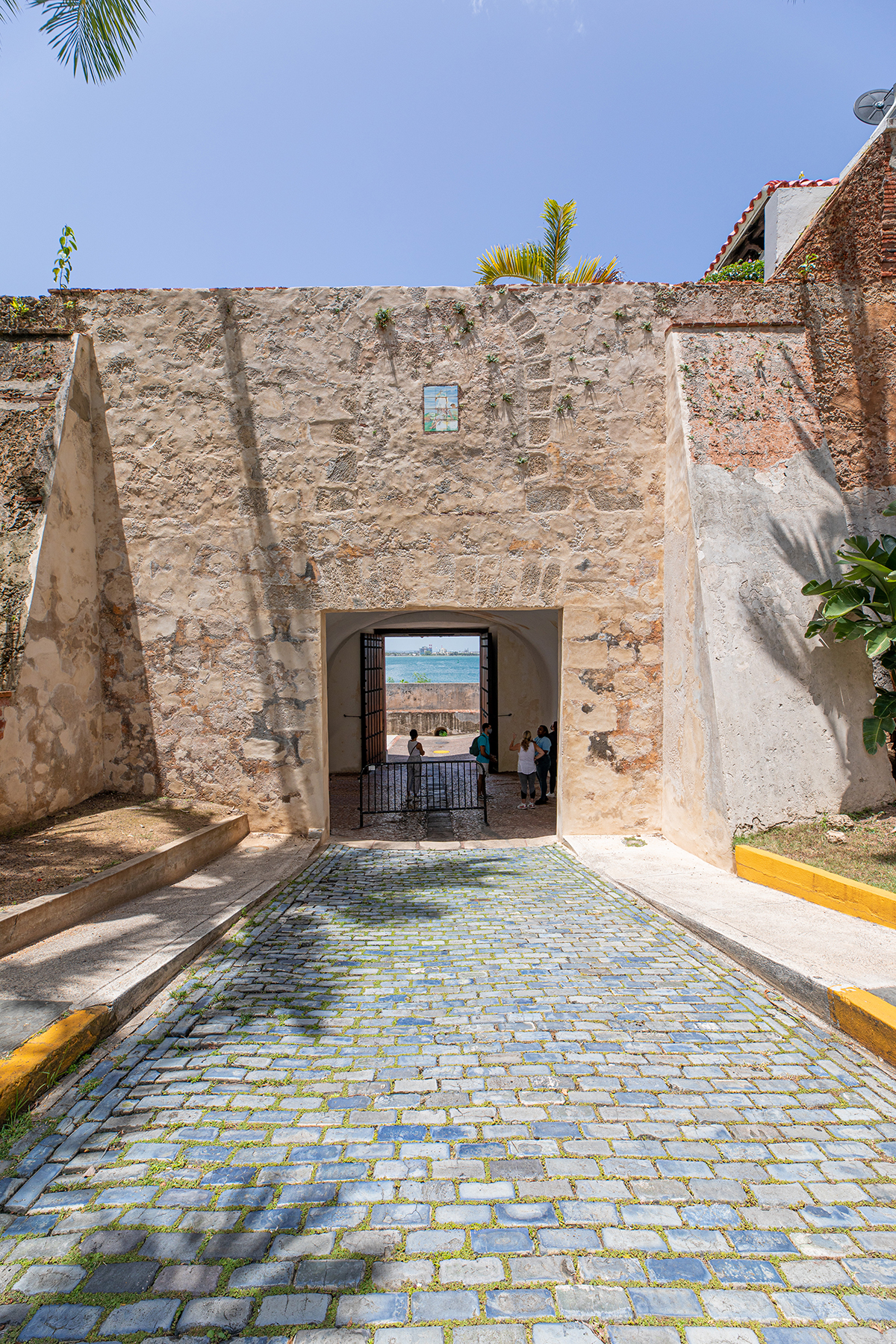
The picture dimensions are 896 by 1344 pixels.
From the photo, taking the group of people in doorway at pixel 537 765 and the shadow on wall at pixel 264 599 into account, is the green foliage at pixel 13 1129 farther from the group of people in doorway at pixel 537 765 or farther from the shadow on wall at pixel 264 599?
the group of people in doorway at pixel 537 765

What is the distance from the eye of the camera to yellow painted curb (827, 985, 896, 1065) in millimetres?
2695

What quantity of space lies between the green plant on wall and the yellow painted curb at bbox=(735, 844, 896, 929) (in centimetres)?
125

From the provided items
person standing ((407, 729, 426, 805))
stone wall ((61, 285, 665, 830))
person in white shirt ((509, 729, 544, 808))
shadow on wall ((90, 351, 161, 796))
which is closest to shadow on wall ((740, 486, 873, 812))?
stone wall ((61, 285, 665, 830))

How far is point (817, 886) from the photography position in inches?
179

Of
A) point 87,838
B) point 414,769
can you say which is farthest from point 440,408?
point 414,769

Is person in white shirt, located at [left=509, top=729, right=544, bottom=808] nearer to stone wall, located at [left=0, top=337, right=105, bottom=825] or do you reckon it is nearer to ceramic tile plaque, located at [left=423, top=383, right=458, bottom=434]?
ceramic tile plaque, located at [left=423, top=383, right=458, bottom=434]

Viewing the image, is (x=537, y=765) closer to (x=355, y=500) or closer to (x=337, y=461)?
(x=355, y=500)

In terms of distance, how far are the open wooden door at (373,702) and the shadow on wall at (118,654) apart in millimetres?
5360

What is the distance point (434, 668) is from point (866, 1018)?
374 ft

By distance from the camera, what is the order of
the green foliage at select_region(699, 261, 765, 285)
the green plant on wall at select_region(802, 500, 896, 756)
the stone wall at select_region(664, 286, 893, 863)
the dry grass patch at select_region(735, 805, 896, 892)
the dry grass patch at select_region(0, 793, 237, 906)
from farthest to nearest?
the green foliage at select_region(699, 261, 765, 285), the stone wall at select_region(664, 286, 893, 863), the green plant on wall at select_region(802, 500, 896, 756), the dry grass patch at select_region(735, 805, 896, 892), the dry grass patch at select_region(0, 793, 237, 906)

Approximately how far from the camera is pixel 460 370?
6785mm

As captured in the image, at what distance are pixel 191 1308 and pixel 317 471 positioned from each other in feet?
20.4

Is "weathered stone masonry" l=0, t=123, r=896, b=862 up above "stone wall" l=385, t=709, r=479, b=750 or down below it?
above

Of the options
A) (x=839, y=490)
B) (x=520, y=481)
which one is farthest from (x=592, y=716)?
(x=839, y=490)
